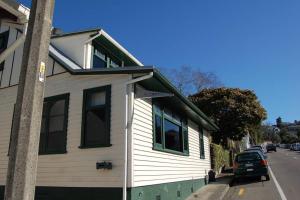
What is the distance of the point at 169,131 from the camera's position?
1233cm

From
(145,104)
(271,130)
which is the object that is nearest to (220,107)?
(145,104)

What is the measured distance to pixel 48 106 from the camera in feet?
35.6

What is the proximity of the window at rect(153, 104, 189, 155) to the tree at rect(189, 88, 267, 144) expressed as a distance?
16.6 m

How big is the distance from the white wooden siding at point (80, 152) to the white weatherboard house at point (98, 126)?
3 centimetres

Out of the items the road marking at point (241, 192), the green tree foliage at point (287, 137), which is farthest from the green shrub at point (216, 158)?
the green tree foliage at point (287, 137)

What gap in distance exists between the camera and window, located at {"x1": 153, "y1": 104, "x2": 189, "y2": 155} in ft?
35.9

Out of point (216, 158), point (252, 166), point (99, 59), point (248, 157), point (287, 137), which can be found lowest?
point (252, 166)

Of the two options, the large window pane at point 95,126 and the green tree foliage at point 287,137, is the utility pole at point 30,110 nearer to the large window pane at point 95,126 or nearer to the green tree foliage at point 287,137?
the large window pane at point 95,126

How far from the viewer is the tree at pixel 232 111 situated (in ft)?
98.7

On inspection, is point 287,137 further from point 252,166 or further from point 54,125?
point 54,125

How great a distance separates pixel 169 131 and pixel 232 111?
19.5 meters

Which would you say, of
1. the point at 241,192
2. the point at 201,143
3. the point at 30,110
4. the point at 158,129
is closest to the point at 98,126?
the point at 158,129

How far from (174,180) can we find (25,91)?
8.75 metres

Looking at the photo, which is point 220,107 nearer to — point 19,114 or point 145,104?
point 145,104
